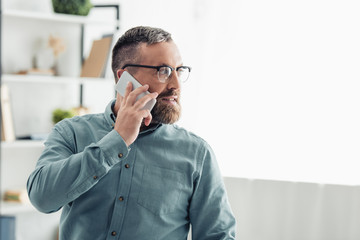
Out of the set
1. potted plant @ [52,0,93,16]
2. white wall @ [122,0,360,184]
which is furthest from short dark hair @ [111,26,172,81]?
potted plant @ [52,0,93,16]

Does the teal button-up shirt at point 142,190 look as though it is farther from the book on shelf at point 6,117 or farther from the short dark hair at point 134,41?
the book on shelf at point 6,117

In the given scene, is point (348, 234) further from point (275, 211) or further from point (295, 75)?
point (295, 75)

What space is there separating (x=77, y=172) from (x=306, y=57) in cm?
178

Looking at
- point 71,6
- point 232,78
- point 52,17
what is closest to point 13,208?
→ point 52,17

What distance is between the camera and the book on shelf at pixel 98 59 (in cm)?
279

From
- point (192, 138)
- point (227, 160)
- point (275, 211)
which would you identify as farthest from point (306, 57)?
point (192, 138)

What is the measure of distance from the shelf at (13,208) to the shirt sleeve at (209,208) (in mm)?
1592

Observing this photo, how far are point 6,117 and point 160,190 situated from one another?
1.58 meters

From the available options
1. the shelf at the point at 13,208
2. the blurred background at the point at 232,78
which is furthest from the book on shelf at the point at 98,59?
the shelf at the point at 13,208

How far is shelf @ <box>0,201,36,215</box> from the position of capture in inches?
101

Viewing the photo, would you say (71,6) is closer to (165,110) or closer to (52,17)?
(52,17)

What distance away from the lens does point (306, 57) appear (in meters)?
2.57

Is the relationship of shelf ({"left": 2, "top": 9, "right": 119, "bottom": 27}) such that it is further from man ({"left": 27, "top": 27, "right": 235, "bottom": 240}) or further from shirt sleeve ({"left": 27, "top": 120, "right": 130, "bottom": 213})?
shirt sleeve ({"left": 27, "top": 120, "right": 130, "bottom": 213})

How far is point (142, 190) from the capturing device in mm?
1271
